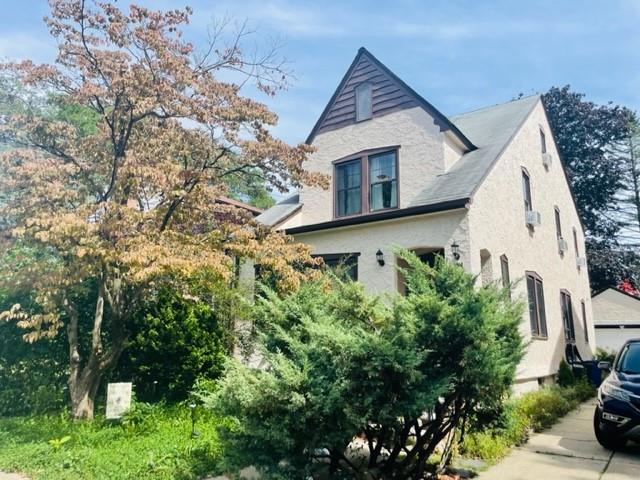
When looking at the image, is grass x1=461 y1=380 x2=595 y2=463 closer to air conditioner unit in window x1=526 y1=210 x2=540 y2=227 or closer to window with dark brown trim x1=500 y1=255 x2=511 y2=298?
window with dark brown trim x1=500 y1=255 x2=511 y2=298

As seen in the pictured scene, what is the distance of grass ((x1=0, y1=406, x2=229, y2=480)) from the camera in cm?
512

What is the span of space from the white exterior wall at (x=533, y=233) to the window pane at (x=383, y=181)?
2416 mm

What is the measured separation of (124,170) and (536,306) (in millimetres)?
10910

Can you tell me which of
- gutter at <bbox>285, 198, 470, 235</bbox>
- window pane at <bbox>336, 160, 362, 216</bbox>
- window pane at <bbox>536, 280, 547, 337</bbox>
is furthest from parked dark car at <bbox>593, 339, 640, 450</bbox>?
window pane at <bbox>336, 160, 362, 216</bbox>

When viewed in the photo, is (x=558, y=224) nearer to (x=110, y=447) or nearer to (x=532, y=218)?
(x=532, y=218)

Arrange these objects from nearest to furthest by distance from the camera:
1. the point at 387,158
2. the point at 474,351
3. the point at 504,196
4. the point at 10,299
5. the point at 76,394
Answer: the point at 474,351 < the point at 76,394 < the point at 10,299 < the point at 504,196 < the point at 387,158

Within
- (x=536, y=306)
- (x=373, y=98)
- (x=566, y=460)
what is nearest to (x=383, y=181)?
(x=373, y=98)

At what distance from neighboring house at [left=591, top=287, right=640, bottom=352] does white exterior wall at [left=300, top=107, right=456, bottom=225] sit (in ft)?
57.1

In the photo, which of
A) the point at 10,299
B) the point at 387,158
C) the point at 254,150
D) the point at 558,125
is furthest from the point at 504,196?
the point at 558,125

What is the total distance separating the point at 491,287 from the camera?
5.00 meters

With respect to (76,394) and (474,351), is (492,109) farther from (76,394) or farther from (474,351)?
(76,394)

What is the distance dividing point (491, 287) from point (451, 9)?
6.36 m

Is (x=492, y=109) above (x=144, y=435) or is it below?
above

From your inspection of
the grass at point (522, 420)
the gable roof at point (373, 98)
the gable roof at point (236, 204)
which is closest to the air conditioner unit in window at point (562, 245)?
the grass at point (522, 420)
